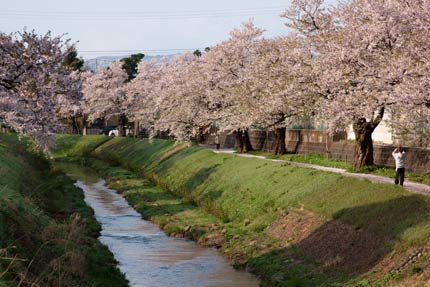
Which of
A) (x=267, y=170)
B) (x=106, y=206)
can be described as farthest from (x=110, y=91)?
(x=267, y=170)

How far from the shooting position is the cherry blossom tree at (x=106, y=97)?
102375 millimetres

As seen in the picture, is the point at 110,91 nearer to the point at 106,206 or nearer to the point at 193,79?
the point at 193,79

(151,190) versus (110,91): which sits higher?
(110,91)

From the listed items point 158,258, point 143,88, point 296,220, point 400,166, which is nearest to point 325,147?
point 400,166

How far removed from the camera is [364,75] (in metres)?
31.2

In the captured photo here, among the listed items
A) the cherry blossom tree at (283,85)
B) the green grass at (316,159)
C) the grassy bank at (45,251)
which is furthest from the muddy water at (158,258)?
the green grass at (316,159)

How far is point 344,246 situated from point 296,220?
5.59 meters

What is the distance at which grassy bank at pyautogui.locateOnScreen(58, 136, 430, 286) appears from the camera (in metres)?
23.6

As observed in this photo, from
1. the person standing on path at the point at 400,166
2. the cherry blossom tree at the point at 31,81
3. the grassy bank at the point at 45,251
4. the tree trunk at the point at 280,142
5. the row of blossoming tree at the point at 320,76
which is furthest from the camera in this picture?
the tree trunk at the point at 280,142

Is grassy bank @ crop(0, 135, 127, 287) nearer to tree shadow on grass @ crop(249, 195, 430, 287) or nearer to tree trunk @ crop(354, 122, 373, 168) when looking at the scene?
tree shadow on grass @ crop(249, 195, 430, 287)

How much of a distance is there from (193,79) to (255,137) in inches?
333

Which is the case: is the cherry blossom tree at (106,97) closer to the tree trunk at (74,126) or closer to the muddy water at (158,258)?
the tree trunk at (74,126)

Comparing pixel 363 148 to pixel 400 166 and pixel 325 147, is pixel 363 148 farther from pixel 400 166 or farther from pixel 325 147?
pixel 325 147

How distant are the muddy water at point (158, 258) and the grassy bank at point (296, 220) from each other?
3.03 feet
